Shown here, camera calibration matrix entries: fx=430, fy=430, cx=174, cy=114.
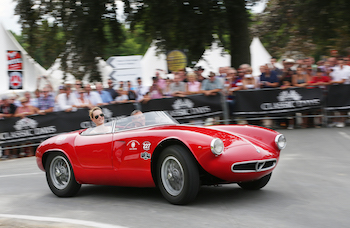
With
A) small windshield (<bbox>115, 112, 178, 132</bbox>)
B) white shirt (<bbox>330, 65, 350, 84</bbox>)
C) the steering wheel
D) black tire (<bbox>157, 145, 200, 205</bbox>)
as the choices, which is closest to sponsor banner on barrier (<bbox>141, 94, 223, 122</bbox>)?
white shirt (<bbox>330, 65, 350, 84</bbox>)

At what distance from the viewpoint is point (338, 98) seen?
11406mm

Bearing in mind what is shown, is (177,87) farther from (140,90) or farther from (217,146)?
(217,146)

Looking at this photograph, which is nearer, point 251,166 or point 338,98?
point 251,166

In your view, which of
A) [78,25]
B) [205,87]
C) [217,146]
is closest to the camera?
[217,146]

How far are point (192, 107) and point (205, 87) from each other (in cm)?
67

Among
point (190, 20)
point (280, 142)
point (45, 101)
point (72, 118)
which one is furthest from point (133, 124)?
point (190, 20)

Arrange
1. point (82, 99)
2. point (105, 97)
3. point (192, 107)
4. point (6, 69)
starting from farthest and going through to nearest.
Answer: point (6, 69) < point (105, 97) < point (82, 99) < point (192, 107)

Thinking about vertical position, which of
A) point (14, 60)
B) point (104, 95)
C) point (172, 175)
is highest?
point (14, 60)

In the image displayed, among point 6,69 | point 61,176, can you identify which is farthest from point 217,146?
point 6,69

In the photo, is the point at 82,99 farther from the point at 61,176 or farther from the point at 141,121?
the point at 141,121

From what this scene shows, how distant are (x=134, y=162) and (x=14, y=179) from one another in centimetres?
378

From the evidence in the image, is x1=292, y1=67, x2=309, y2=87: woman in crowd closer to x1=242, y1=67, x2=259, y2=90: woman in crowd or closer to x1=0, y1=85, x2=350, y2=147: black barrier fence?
x1=0, y1=85, x2=350, y2=147: black barrier fence

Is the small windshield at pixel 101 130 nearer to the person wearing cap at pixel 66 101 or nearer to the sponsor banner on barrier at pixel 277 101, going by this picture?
the person wearing cap at pixel 66 101

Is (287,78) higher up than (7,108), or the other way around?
(287,78)
